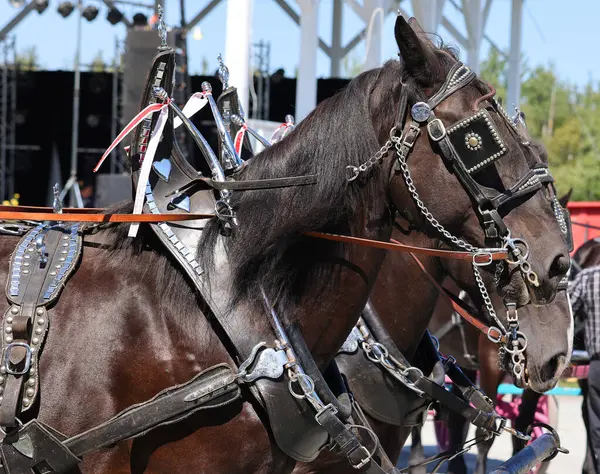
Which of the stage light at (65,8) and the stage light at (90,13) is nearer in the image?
the stage light at (90,13)

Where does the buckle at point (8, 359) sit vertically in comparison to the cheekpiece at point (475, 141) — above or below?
below

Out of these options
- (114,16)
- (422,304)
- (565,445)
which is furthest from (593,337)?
(114,16)

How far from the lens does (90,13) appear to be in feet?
44.7

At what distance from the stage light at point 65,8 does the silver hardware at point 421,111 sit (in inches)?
499

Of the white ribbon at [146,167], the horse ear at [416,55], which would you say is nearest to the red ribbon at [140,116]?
the white ribbon at [146,167]

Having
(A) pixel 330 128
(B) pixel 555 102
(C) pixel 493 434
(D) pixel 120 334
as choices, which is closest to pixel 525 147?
(A) pixel 330 128

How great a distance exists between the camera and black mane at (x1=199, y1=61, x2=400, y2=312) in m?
2.29

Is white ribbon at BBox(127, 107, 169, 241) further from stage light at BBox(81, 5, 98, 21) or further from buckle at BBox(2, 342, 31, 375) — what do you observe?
stage light at BBox(81, 5, 98, 21)

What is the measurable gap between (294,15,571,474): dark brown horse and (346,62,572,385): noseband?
0.14 feet

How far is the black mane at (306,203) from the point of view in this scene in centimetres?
229

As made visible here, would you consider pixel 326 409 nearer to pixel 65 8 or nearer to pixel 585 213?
pixel 585 213

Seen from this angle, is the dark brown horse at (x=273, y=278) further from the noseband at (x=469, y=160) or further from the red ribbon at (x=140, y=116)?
the red ribbon at (x=140, y=116)

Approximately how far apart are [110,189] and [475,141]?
923 centimetres

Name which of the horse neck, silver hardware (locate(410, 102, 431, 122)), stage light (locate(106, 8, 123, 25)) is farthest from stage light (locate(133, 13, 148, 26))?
silver hardware (locate(410, 102, 431, 122))
